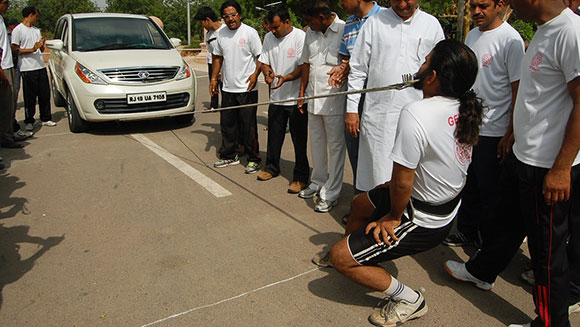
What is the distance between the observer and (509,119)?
325 cm

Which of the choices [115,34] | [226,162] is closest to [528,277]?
[226,162]

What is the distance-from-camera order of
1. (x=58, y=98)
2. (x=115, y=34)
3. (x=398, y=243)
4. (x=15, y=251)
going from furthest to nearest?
(x=58, y=98)
(x=115, y=34)
(x=15, y=251)
(x=398, y=243)

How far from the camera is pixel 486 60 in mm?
3254

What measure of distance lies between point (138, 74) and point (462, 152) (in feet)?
18.4

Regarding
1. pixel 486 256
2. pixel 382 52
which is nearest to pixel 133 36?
pixel 382 52

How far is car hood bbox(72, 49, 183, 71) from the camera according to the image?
693 centimetres

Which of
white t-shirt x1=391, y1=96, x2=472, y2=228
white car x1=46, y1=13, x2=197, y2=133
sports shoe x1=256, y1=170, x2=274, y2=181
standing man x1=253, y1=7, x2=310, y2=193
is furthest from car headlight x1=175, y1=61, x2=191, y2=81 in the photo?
white t-shirt x1=391, y1=96, x2=472, y2=228

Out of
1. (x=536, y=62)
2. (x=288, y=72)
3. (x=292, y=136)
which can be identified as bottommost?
(x=292, y=136)

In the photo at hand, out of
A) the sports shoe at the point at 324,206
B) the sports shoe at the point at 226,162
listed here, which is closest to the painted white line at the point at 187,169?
the sports shoe at the point at 226,162

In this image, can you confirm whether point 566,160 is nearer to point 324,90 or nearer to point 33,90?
point 324,90

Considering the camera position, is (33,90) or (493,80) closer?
(493,80)

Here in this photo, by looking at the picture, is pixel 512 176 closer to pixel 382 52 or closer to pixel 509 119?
pixel 509 119

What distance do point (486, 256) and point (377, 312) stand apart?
0.80 m

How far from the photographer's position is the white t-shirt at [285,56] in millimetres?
4781
